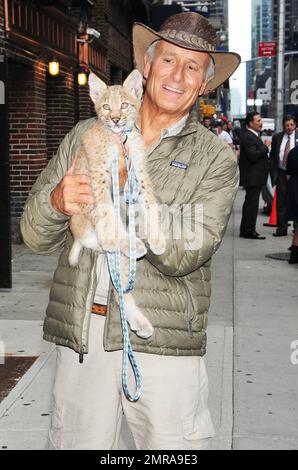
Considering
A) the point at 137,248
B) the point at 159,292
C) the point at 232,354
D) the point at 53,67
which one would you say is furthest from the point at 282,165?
the point at 137,248

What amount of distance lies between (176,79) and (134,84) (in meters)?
0.17

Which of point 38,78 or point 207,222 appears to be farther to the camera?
point 38,78

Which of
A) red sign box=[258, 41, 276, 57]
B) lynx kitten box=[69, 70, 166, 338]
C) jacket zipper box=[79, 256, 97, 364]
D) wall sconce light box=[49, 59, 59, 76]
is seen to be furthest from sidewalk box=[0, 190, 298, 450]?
red sign box=[258, 41, 276, 57]

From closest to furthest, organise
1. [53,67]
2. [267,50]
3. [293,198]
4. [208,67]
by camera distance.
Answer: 1. [208,67]
2. [293,198]
3. [53,67]
4. [267,50]

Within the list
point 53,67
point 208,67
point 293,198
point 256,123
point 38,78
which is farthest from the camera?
point 256,123

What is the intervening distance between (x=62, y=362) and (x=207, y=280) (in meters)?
0.69

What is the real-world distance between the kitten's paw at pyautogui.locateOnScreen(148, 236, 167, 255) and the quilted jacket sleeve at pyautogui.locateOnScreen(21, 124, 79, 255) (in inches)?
17.6

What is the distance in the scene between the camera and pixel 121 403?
2896mm

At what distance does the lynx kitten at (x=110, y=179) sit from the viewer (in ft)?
8.74

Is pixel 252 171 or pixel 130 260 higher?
pixel 252 171

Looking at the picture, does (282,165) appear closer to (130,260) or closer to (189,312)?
(189,312)

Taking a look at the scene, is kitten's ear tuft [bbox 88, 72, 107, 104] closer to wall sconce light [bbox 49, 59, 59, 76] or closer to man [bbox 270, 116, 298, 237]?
wall sconce light [bbox 49, 59, 59, 76]

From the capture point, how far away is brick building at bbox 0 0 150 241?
456 inches
